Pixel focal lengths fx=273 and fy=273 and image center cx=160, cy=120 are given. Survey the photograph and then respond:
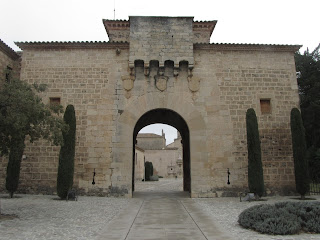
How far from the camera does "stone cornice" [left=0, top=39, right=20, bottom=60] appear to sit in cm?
1201

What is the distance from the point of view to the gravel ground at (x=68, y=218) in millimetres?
5440

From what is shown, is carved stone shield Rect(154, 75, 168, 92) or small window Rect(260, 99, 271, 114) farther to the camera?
small window Rect(260, 99, 271, 114)

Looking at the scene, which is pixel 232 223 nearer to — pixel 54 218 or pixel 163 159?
pixel 54 218

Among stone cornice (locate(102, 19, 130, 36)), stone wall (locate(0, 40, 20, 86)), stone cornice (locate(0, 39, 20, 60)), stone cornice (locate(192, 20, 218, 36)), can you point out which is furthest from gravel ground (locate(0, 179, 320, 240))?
stone cornice (locate(192, 20, 218, 36))

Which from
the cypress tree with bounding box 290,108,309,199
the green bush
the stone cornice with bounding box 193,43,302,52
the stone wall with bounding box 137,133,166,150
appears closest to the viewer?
the green bush

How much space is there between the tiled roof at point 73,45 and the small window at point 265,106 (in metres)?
6.85

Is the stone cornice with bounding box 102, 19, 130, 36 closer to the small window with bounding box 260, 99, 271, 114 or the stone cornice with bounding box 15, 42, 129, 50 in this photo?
the stone cornice with bounding box 15, 42, 129, 50

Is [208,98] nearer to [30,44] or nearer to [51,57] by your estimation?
[51,57]

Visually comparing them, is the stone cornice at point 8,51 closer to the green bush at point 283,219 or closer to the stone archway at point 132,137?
the stone archway at point 132,137

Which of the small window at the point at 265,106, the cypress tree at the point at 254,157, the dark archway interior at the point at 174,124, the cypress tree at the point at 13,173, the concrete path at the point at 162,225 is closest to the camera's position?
the concrete path at the point at 162,225

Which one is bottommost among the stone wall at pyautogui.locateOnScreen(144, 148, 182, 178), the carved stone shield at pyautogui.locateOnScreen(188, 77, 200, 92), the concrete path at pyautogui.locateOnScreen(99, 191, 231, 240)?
the concrete path at pyautogui.locateOnScreen(99, 191, 231, 240)

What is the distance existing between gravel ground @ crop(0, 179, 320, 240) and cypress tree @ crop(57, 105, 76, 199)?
0.62 metres

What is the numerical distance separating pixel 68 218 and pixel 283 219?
5188 mm

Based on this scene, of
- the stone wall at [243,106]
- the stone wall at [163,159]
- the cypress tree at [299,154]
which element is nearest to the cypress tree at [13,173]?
the stone wall at [243,106]
